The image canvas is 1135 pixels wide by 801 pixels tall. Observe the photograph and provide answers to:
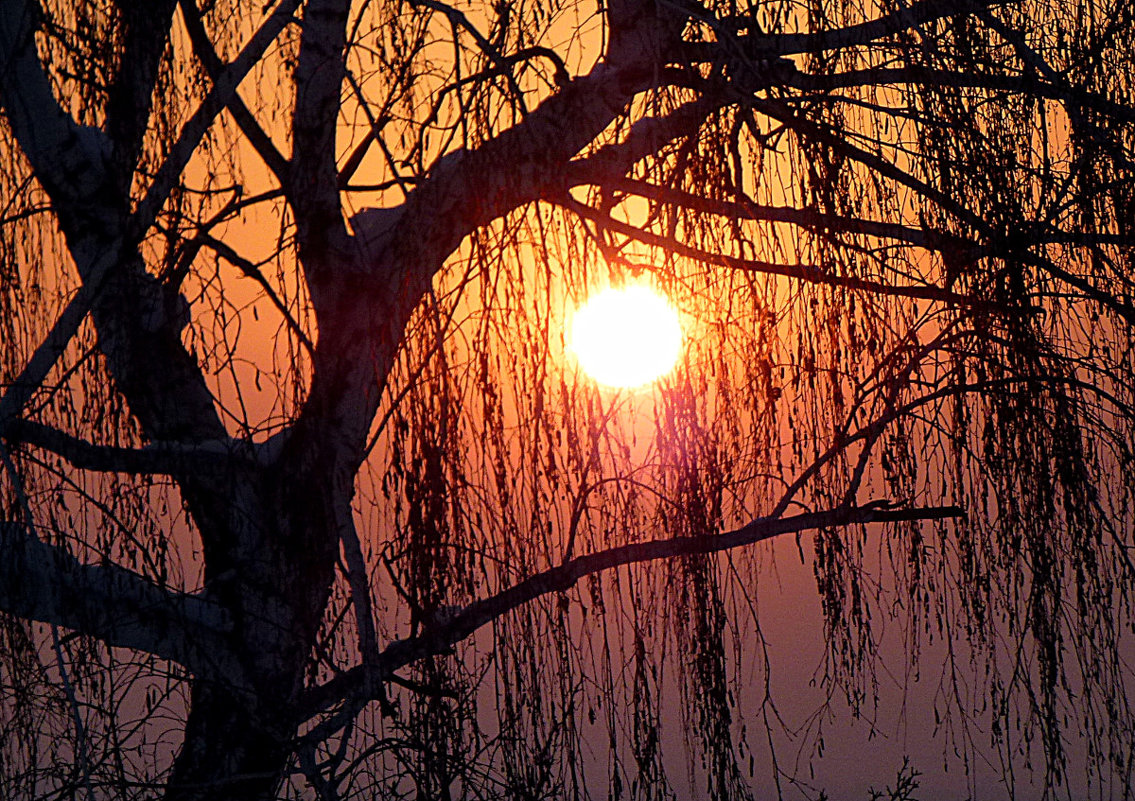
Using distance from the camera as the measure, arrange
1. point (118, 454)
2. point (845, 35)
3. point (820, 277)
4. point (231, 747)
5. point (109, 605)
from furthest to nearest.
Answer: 1. point (231, 747)
2. point (109, 605)
3. point (118, 454)
4. point (845, 35)
5. point (820, 277)

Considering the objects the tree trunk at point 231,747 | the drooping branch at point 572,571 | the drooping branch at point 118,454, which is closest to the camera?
the drooping branch at point 572,571

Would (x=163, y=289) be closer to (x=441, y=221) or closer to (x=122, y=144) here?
(x=122, y=144)

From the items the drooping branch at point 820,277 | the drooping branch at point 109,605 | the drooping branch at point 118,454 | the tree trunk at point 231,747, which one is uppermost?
the drooping branch at point 820,277

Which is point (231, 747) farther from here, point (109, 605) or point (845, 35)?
point (845, 35)

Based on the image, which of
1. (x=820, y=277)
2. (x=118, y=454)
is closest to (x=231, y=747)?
(x=118, y=454)

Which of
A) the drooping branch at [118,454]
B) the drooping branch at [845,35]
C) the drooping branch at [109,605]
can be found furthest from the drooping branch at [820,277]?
the drooping branch at [109,605]

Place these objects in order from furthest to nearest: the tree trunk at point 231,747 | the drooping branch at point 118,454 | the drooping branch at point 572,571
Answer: the tree trunk at point 231,747 → the drooping branch at point 118,454 → the drooping branch at point 572,571

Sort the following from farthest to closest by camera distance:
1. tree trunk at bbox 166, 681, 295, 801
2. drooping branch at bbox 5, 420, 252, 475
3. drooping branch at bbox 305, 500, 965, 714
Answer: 1. tree trunk at bbox 166, 681, 295, 801
2. drooping branch at bbox 5, 420, 252, 475
3. drooping branch at bbox 305, 500, 965, 714

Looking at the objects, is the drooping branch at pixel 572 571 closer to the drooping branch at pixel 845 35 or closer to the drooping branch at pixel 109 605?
the drooping branch at pixel 109 605

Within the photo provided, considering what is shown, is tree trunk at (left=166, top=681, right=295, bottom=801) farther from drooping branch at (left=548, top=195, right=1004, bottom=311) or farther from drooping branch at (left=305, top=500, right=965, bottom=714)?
drooping branch at (left=548, top=195, right=1004, bottom=311)

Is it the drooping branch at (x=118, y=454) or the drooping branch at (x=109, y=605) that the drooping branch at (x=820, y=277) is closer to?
the drooping branch at (x=118, y=454)

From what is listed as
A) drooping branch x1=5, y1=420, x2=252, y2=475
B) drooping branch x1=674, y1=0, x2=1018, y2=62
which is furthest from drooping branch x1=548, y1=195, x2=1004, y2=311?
drooping branch x1=5, y1=420, x2=252, y2=475

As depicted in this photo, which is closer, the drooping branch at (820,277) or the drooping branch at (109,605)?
the drooping branch at (820,277)

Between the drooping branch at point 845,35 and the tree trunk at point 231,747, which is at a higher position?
the drooping branch at point 845,35
